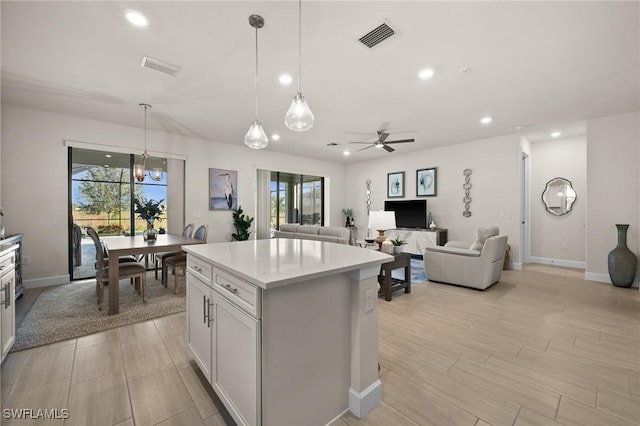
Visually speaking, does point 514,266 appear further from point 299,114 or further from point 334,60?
point 299,114

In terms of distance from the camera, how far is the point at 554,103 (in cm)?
374

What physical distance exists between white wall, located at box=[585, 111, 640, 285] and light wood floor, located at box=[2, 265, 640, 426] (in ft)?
5.59

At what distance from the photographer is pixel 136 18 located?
6.88 ft

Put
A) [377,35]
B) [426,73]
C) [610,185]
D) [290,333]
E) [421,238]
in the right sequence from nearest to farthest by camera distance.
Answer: [290,333]
[377,35]
[426,73]
[610,185]
[421,238]

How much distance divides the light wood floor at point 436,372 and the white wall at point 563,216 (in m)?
2.93

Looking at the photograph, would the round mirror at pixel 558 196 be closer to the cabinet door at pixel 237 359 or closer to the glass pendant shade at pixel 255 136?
the glass pendant shade at pixel 255 136

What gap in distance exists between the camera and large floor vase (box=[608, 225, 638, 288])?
3.96m

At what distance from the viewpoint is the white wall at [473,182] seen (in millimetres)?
5254

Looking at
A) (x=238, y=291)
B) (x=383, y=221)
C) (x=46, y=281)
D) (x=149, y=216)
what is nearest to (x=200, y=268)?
(x=238, y=291)

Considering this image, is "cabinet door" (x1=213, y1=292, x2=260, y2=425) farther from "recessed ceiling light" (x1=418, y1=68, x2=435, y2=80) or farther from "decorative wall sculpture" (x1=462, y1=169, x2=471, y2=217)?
"decorative wall sculpture" (x1=462, y1=169, x2=471, y2=217)

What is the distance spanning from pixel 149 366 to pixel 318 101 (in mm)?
3442

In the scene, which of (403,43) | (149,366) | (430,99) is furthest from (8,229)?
(430,99)

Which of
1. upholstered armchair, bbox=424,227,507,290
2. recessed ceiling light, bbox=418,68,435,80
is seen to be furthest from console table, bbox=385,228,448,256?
recessed ceiling light, bbox=418,68,435,80

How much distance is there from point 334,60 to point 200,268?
90.3 inches
